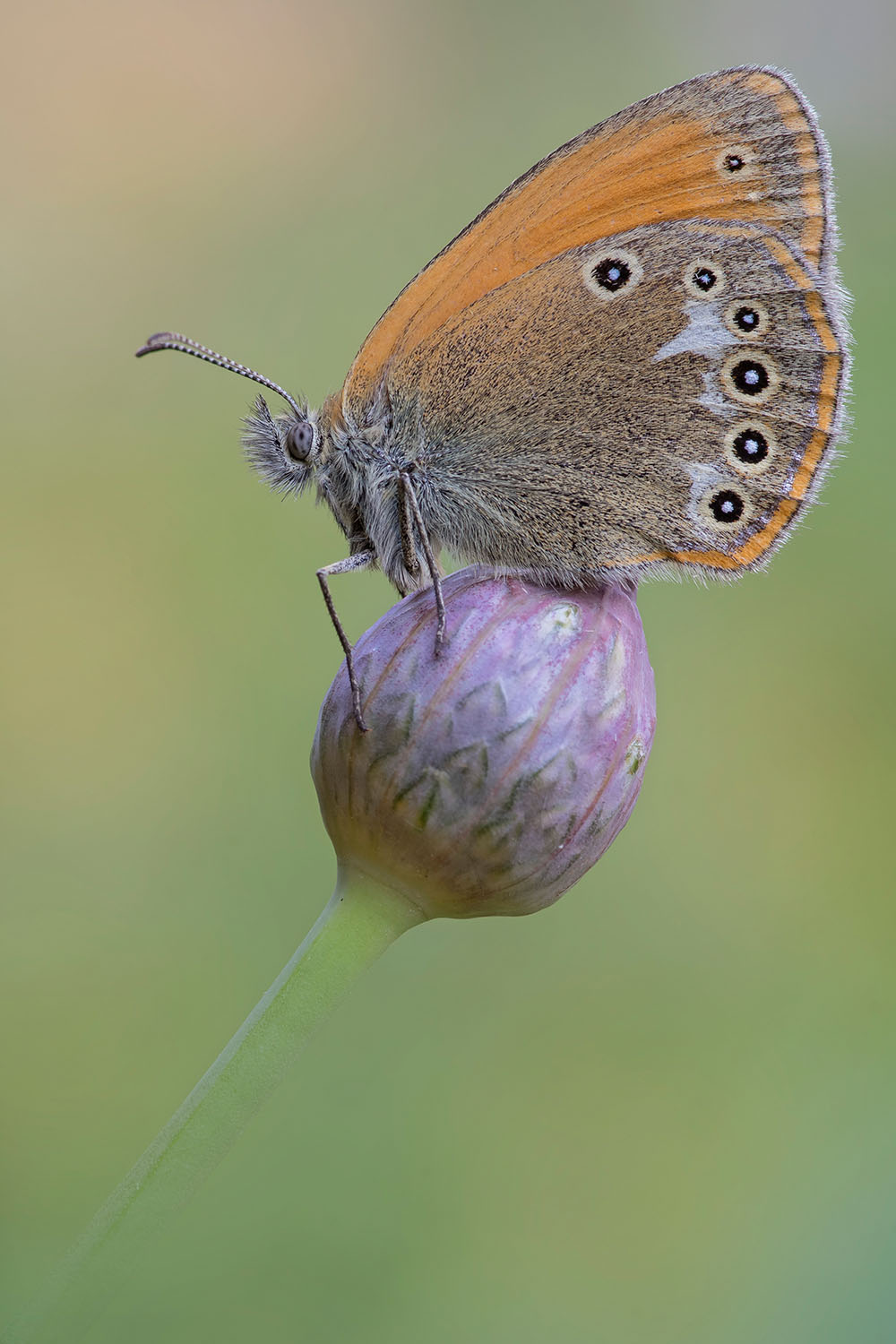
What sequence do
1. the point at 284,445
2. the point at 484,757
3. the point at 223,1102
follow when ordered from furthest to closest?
the point at 284,445 → the point at 484,757 → the point at 223,1102

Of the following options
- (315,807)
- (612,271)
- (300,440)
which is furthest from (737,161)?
(315,807)

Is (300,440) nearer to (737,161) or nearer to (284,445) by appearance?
(284,445)

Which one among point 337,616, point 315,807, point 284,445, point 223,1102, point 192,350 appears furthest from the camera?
point 315,807

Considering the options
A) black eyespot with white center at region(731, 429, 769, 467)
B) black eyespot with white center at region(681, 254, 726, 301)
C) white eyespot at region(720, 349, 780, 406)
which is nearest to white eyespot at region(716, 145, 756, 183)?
black eyespot with white center at region(681, 254, 726, 301)

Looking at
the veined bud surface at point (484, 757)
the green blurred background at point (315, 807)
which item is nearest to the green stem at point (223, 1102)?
the veined bud surface at point (484, 757)

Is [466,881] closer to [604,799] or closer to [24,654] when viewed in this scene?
[604,799]

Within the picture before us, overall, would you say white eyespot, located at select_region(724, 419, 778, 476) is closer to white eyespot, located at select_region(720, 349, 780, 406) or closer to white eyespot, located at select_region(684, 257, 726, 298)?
white eyespot, located at select_region(720, 349, 780, 406)
